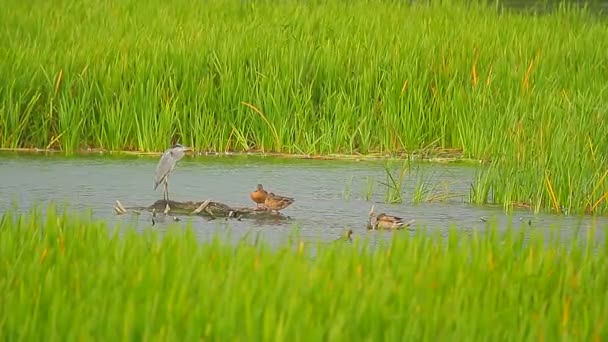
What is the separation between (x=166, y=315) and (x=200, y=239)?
203 cm

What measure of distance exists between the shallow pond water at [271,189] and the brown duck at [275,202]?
8cm

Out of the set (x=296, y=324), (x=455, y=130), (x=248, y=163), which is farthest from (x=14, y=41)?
(x=296, y=324)

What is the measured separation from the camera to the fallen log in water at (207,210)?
19.8 ft

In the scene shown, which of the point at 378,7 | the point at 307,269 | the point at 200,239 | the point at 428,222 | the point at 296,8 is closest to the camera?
the point at 307,269

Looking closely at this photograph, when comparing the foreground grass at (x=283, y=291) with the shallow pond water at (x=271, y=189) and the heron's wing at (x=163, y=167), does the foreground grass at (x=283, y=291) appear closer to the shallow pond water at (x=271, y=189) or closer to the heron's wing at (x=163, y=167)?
the shallow pond water at (x=271, y=189)

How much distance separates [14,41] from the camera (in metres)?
9.27

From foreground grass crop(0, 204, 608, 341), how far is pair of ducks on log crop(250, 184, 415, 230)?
125 centimetres

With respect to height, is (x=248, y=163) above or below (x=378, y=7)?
below

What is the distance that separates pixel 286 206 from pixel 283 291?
8.32 feet

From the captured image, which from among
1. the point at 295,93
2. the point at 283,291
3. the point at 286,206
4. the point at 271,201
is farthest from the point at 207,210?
the point at 295,93

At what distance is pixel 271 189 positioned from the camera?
272 inches

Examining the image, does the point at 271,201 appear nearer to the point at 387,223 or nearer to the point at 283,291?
the point at 387,223

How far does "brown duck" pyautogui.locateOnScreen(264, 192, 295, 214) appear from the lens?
6051 mm

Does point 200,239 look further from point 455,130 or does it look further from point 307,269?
point 455,130
